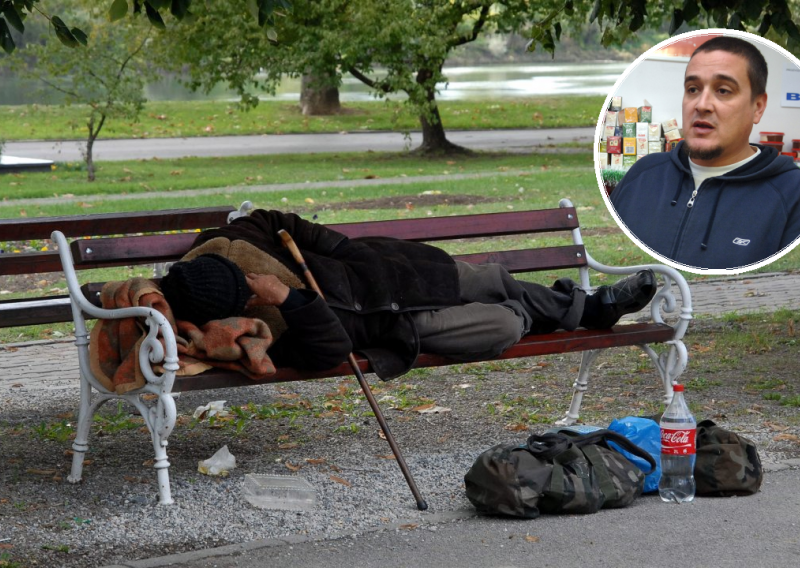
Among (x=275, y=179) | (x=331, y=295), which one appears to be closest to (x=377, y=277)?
(x=331, y=295)

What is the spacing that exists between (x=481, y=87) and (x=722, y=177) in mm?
37470

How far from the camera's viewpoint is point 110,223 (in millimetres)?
6289

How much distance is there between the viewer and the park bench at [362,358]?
14.8ft

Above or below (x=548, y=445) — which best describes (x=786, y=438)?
below

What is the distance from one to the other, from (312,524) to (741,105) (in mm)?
2166

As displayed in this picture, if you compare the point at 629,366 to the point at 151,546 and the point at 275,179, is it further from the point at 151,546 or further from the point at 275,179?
the point at 275,179

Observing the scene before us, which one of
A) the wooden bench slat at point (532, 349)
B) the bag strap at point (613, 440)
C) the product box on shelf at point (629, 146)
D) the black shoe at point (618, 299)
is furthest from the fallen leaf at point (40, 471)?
the product box on shelf at point (629, 146)

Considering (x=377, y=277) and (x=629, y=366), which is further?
(x=629, y=366)

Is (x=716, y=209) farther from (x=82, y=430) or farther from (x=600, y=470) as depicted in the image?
(x=82, y=430)

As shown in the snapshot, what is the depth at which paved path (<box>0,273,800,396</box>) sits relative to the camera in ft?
22.4

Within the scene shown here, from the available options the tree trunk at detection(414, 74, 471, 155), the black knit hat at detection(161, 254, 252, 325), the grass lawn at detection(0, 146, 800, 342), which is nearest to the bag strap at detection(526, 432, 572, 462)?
the black knit hat at detection(161, 254, 252, 325)

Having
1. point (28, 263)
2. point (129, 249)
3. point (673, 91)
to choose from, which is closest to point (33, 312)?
point (28, 263)

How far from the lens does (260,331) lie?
15.3 feet

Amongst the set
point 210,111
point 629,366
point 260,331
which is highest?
point 260,331
